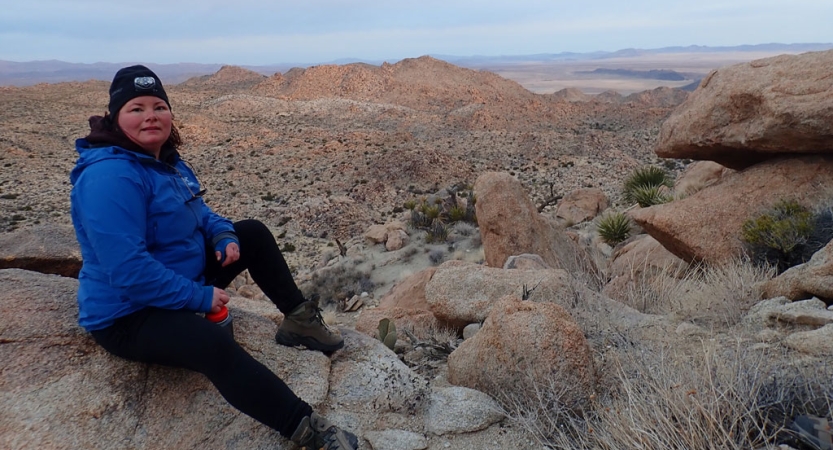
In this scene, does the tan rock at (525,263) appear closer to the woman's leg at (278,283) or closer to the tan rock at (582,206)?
the woman's leg at (278,283)

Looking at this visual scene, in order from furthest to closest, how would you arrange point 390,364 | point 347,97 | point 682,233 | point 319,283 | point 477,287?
point 347,97
point 319,283
point 682,233
point 477,287
point 390,364

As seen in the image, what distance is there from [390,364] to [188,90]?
5494 cm

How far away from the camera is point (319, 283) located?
1168 centimetres

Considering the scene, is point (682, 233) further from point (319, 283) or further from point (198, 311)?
point (319, 283)

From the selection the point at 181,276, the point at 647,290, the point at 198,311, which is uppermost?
the point at 181,276

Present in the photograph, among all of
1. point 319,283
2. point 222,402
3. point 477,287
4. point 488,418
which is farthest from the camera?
point 319,283

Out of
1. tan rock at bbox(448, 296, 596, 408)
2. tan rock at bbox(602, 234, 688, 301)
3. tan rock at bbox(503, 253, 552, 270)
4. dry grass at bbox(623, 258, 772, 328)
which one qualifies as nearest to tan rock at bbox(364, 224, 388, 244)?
tan rock at bbox(602, 234, 688, 301)

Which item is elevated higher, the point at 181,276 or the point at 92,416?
the point at 181,276

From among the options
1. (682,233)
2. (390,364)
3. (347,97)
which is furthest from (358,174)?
(347,97)

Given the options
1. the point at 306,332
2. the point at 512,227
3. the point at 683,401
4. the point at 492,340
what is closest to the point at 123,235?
the point at 306,332

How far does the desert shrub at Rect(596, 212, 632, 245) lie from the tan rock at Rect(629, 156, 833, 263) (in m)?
2.86

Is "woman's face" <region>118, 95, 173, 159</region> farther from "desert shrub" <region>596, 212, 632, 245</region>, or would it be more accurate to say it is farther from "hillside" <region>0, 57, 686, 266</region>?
"hillside" <region>0, 57, 686, 266</region>

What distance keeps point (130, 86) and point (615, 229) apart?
824cm

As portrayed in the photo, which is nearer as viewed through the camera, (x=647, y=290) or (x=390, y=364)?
(x=390, y=364)
